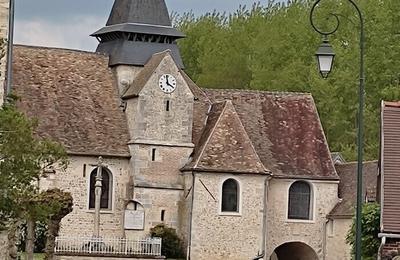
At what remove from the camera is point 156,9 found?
181ft

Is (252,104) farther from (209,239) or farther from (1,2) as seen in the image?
(1,2)

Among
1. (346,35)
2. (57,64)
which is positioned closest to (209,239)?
(57,64)

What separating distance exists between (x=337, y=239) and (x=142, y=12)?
40.8ft

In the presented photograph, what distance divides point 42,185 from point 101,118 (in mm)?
4029

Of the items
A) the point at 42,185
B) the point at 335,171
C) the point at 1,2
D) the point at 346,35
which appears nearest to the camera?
the point at 1,2

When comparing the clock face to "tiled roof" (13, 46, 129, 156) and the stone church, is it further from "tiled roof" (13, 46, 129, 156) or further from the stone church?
"tiled roof" (13, 46, 129, 156)

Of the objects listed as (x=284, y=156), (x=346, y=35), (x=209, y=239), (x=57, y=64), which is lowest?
(x=209, y=239)

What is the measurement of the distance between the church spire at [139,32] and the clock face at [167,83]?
2.26 metres

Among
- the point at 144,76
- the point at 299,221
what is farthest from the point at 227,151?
the point at 299,221

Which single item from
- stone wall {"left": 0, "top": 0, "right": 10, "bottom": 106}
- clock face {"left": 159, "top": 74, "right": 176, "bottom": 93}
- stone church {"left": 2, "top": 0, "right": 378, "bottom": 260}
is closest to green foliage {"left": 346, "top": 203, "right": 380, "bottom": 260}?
stone wall {"left": 0, "top": 0, "right": 10, "bottom": 106}

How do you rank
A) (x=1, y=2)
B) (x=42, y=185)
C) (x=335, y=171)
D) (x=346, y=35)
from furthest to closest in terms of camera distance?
1. (x=346, y=35)
2. (x=335, y=171)
3. (x=42, y=185)
4. (x=1, y=2)

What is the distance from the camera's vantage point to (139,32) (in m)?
54.8

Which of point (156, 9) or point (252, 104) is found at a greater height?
point (156, 9)

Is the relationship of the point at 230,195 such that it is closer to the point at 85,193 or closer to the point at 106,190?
the point at 106,190
